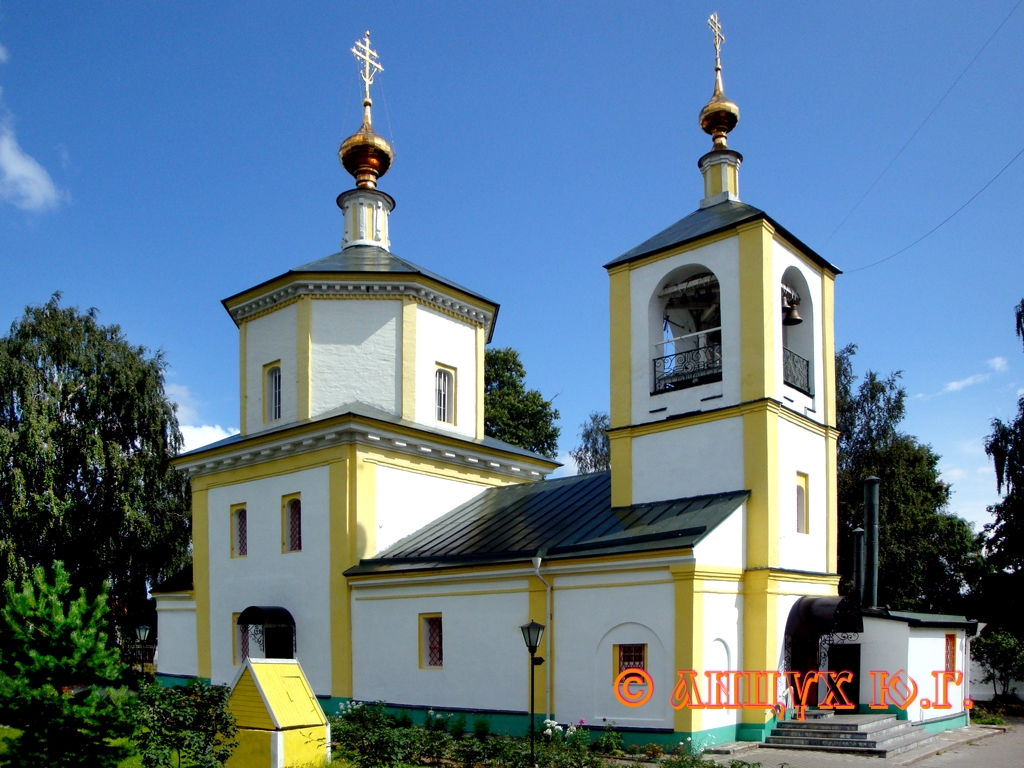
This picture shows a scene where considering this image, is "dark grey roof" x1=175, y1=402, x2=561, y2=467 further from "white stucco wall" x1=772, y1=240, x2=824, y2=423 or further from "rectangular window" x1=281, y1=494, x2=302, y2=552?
"white stucco wall" x1=772, y1=240, x2=824, y2=423

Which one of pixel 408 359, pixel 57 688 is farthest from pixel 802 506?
pixel 57 688

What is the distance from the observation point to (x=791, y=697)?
523 inches

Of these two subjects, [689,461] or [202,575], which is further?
[202,575]

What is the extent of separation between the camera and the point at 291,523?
17.4m

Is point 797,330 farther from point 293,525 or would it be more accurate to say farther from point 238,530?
point 238,530

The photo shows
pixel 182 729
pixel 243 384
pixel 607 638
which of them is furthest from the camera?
pixel 243 384

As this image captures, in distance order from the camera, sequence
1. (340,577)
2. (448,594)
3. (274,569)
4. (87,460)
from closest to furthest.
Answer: (448,594), (340,577), (274,569), (87,460)

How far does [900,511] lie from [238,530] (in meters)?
19.0

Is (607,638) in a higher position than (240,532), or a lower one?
lower

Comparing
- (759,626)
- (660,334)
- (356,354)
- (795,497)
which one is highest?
(660,334)

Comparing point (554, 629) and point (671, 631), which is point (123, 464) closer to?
point (554, 629)

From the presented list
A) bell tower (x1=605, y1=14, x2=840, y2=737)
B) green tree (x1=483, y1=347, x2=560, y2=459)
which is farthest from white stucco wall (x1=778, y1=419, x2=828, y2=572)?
green tree (x1=483, y1=347, x2=560, y2=459)

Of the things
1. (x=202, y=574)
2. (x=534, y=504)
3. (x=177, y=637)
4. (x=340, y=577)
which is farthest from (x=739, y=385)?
(x=177, y=637)

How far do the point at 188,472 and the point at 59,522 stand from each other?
6.68 metres
